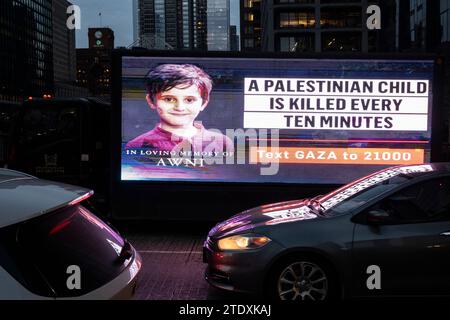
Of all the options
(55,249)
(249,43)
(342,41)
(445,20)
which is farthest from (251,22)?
(55,249)

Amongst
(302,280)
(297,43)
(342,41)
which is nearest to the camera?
(302,280)

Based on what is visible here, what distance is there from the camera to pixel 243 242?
5.13 meters

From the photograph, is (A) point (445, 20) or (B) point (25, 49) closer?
(A) point (445, 20)

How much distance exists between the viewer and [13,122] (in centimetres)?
909

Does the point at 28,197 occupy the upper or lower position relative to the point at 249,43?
lower

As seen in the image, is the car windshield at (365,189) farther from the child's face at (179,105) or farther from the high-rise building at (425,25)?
the high-rise building at (425,25)

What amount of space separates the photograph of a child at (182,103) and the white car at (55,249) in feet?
17.9

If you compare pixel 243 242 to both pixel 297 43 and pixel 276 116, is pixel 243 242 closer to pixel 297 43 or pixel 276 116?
pixel 276 116

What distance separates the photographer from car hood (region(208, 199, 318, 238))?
5246 mm

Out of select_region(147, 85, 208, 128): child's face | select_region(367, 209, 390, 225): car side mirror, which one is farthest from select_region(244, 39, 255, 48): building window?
select_region(367, 209, 390, 225): car side mirror

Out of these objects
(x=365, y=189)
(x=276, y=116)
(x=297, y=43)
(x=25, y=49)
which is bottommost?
(x=365, y=189)

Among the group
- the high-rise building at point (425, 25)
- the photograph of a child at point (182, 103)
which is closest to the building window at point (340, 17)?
the high-rise building at point (425, 25)

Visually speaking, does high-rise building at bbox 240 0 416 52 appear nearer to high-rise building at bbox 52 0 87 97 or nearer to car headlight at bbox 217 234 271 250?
high-rise building at bbox 52 0 87 97
